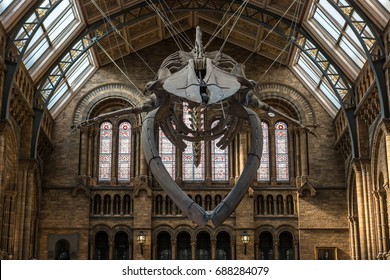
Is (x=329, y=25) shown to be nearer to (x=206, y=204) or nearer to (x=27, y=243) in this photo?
(x=206, y=204)

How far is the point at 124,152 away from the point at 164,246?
4694 millimetres

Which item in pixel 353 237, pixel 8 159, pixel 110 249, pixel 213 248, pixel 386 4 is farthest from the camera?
pixel 213 248

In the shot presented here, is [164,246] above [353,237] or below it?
below

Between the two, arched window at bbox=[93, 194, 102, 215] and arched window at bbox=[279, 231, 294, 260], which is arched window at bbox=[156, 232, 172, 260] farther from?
arched window at bbox=[279, 231, 294, 260]

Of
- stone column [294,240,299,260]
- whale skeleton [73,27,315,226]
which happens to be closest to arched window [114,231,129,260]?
stone column [294,240,299,260]

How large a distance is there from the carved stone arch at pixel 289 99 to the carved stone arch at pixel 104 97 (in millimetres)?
5653

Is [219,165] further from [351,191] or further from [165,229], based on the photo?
[351,191]

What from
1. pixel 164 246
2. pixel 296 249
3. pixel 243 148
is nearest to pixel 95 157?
pixel 164 246

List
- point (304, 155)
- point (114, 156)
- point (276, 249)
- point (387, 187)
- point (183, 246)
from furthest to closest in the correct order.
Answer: point (114, 156)
point (304, 155)
point (183, 246)
point (276, 249)
point (387, 187)

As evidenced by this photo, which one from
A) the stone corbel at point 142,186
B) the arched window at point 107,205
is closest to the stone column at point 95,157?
the arched window at point 107,205

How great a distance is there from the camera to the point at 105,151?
33.4m

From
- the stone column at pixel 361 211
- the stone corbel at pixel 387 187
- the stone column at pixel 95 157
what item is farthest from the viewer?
the stone column at pixel 95 157

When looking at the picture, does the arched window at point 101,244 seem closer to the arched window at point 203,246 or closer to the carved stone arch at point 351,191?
the arched window at point 203,246

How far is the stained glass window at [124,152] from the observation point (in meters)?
33.1
